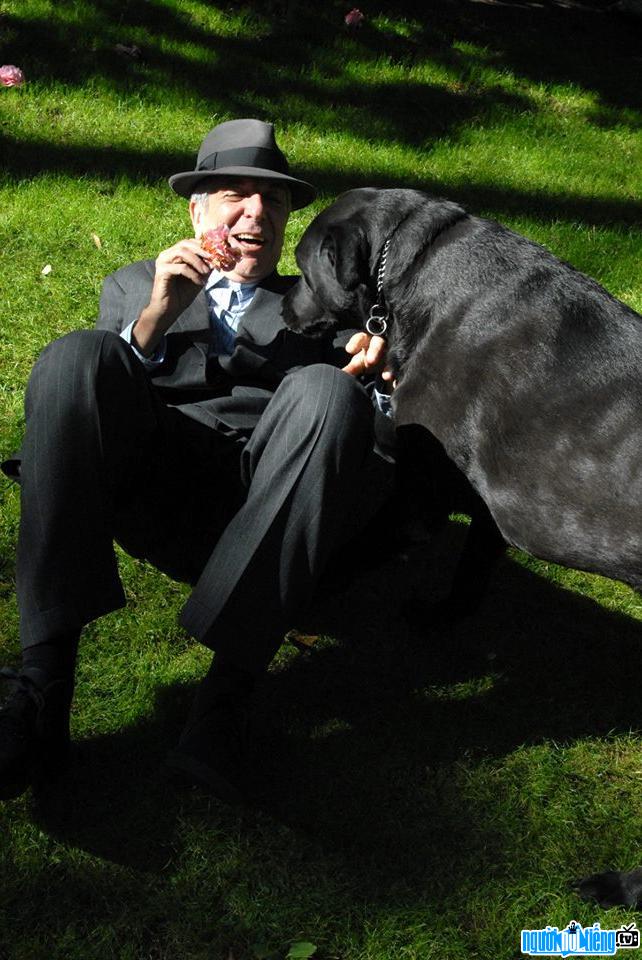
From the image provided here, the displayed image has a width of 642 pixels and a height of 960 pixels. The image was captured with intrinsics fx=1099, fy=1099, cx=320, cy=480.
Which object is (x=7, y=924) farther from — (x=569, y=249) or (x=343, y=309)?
(x=569, y=249)

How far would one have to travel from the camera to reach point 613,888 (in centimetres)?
252

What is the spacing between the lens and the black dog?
2.61 meters

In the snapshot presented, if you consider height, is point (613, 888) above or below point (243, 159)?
below

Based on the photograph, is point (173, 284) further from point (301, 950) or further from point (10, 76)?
point (10, 76)

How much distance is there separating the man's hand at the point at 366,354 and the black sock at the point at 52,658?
1032 millimetres

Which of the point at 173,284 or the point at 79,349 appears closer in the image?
the point at 79,349

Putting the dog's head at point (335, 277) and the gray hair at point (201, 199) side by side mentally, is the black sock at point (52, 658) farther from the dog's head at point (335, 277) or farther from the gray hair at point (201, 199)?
the gray hair at point (201, 199)

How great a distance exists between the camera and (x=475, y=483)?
2.84 metres

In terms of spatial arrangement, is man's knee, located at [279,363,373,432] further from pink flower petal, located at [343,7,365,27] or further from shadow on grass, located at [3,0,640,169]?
pink flower petal, located at [343,7,365,27]

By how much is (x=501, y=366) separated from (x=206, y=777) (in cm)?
121

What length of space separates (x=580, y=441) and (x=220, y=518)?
0.93 m

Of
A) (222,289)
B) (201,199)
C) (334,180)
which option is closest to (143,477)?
(222,289)

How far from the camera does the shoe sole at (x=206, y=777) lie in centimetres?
248

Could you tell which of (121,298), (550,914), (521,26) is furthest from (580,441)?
(521,26)
